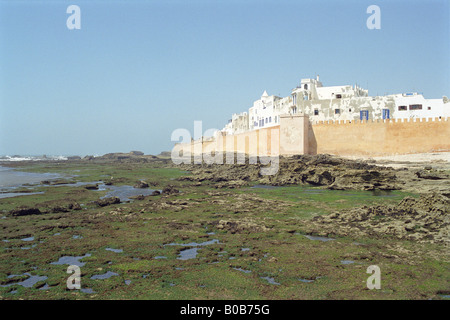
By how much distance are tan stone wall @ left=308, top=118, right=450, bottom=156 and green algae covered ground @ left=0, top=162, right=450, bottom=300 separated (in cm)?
2037

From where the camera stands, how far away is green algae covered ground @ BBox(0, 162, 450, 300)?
5.66m

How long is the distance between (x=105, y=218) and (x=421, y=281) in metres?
8.92

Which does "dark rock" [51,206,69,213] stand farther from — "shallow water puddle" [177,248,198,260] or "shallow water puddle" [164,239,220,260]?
"shallow water puddle" [177,248,198,260]

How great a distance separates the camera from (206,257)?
7.34 m

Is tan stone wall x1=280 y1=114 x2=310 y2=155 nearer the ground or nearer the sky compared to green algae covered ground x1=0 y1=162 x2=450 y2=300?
nearer the sky

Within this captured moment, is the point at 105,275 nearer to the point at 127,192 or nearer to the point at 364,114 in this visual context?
the point at 127,192

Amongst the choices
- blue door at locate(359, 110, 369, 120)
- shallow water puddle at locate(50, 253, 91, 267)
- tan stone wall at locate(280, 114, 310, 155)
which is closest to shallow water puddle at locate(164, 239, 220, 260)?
shallow water puddle at locate(50, 253, 91, 267)

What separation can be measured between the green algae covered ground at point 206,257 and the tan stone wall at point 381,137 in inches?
802

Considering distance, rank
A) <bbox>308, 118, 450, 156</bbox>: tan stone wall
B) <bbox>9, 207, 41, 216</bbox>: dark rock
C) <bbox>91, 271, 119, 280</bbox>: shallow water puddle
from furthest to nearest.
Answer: <bbox>308, 118, 450, 156</bbox>: tan stone wall
<bbox>9, 207, 41, 216</bbox>: dark rock
<bbox>91, 271, 119, 280</bbox>: shallow water puddle

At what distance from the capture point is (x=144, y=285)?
19.4 ft

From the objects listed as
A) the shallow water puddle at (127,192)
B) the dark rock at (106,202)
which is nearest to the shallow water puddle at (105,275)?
the dark rock at (106,202)

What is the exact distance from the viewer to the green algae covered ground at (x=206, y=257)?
5.66 meters

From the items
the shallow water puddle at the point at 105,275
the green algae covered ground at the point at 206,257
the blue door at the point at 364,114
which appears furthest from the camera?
the blue door at the point at 364,114

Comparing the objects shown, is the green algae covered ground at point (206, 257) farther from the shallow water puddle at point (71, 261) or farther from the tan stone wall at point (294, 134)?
the tan stone wall at point (294, 134)
